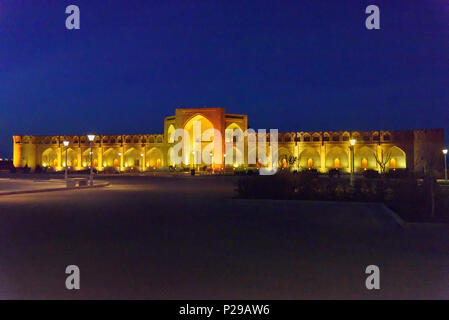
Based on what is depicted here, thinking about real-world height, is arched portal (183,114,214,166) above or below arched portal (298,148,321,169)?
above

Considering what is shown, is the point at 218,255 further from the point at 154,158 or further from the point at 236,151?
the point at 154,158

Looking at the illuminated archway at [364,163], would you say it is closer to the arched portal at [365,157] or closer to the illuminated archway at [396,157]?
the arched portal at [365,157]

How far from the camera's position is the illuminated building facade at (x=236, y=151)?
171 ft

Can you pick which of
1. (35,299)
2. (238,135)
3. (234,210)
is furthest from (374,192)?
(238,135)

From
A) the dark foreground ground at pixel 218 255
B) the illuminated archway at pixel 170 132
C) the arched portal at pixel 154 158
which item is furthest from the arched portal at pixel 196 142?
the dark foreground ground at pixel 218 255

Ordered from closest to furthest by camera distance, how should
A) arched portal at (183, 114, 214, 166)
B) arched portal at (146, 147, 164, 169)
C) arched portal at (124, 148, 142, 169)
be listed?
arched portal at (183, 114, 214, 166) → arched portal at (146, 147, 164, 169) → arched portal at (124, 148, 142, 169)

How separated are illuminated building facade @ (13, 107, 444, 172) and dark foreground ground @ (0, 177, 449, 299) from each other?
4041cm

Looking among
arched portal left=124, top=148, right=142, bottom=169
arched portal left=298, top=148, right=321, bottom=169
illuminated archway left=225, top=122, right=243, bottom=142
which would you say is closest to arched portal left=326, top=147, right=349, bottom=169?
arched portal left=298, top=148, right=321, bottom=169

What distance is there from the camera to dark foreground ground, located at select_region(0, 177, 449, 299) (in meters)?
4.63

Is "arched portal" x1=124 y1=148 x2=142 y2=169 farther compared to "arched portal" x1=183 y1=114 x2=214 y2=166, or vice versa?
"arched portal" x1=124 y1=148 x2=142 y2=169

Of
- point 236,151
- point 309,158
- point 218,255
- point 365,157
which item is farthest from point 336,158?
point 218,255

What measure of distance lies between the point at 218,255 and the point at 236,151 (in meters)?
52.5

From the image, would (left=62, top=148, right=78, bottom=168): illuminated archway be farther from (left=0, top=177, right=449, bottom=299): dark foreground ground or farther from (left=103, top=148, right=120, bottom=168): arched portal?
(left=0, top=177, right=449, bottom=299): dark foreground ground

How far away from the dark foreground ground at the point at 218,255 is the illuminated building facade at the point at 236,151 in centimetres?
4041
